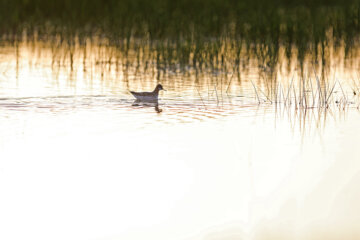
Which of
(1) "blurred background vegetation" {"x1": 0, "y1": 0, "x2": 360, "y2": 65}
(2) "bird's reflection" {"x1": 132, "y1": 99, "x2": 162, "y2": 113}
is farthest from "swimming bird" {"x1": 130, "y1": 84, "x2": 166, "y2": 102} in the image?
(1) "blurred background vegetation" {"x1": 0, "y1": 0, "x2": 360, "y2": 65}

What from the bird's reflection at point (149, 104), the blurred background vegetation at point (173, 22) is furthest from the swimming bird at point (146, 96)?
the blurred background vegetation at point (173, 22)

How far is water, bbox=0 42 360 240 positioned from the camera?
230 inches

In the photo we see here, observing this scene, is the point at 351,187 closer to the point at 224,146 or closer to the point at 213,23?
the point at 224,146

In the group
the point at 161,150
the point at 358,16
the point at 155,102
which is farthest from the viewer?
the point at 358,16

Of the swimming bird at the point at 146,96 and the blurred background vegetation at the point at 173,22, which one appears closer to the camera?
the swimming bird at the point at 146,96

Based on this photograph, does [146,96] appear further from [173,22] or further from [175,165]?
[173,22]

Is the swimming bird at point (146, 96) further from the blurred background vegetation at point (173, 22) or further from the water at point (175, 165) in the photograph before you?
the blurred background vegetation at point (173, 22)

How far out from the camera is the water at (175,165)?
584 cm

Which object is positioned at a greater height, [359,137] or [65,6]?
[65,6]

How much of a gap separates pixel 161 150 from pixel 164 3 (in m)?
13.4

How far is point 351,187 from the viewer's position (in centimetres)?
685

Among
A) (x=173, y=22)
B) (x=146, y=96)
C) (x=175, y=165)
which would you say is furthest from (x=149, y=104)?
(x=173, y=22)

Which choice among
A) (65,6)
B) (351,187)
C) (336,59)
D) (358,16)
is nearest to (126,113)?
(351,187)

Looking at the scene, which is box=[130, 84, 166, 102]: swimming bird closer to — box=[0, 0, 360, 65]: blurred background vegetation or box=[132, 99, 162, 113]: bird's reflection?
box=[132, 99, 162, 113]: bird's reflection
